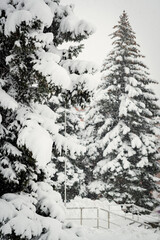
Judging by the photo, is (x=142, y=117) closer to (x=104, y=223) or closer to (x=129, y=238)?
(x=104, y=223)

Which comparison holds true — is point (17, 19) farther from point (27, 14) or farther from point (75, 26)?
point (75, 26)

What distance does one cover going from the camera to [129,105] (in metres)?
15.3

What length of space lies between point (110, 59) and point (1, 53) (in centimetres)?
1450

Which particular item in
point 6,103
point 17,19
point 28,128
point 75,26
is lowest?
point 28,128

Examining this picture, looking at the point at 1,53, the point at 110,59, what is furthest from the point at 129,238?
the point at 110,59

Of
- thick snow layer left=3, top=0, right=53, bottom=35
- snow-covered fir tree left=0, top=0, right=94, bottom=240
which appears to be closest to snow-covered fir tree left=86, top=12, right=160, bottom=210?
snow-covered fir tree left=0, top=0, right=94, bottom=240

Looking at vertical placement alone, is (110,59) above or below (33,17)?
above

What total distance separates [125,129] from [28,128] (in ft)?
41.0

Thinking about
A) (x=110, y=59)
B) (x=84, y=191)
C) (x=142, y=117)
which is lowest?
(x=84, y=191)

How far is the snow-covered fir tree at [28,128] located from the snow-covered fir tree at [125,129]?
11.2 metres

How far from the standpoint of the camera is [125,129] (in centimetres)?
1524

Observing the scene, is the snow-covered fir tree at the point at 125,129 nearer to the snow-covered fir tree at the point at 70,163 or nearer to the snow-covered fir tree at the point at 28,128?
the snow-covered fir tree at the point at 70,163

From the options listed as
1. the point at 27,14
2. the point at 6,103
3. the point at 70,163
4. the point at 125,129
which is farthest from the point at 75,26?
the point at 70,163

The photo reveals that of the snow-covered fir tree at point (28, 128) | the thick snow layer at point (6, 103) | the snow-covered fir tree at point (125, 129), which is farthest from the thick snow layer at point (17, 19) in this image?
the snow-covered fir tree at point (125, 129)
